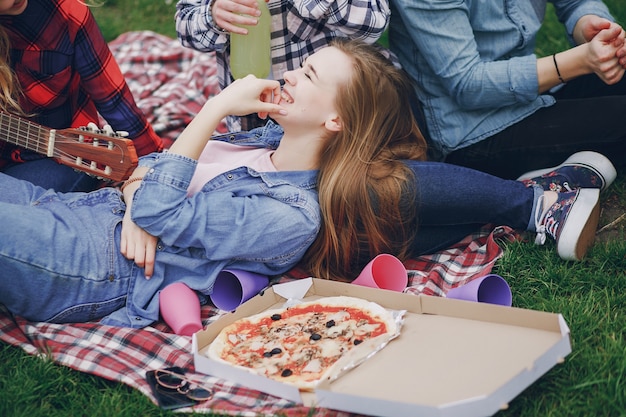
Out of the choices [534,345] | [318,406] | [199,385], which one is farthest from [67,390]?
[534,345]

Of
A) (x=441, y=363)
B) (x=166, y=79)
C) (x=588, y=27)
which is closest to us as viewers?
(x=441, y=363)

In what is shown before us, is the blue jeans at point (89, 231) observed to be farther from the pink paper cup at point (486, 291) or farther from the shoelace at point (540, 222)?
the pink paper cup at point (486, 291)

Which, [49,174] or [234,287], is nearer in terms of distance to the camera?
[234,287]

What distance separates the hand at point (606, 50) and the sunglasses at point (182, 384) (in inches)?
67.5

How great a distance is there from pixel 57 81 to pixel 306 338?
135 cm

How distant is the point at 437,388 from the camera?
193 centimetres

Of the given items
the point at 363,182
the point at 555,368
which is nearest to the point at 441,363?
the point at 555,368

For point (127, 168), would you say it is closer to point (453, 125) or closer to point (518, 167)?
point (453, 125)

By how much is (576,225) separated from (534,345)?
75 centimetres

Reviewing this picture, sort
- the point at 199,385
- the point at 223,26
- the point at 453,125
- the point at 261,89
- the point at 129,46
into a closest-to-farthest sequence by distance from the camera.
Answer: the point at 199,385 < the point at 261,89 < the point at 223,26 < the point at 453,125 < the point at 129,46

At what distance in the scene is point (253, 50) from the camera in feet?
9.42

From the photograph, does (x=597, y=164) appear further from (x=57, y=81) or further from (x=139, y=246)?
(x=57, y=81)

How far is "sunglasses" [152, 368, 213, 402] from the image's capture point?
207 cm

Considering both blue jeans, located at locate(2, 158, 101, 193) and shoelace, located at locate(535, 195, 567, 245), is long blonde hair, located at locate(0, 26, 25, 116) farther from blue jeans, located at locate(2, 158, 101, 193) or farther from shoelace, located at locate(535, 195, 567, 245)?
shoelace, located at locate(535, 195, 567, 245)
